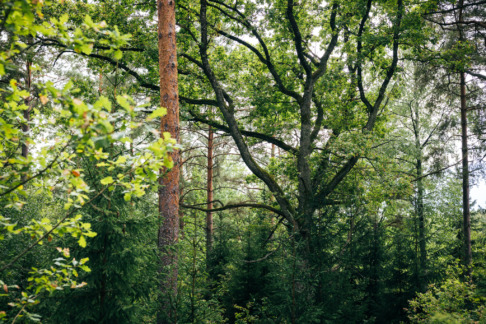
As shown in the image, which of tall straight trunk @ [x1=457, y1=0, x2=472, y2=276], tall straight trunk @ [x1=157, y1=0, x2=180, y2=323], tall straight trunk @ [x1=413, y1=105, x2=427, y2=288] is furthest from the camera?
tall straight trunk @ [x1=457, y1=0, x2=472, y2=276]

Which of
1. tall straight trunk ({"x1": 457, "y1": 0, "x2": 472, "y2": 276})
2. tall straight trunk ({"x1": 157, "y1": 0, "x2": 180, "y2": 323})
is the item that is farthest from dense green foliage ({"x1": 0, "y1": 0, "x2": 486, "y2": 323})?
tall straight trunk ({"x1": 157, "y1": 0, "x2": 180, "y2": 323})

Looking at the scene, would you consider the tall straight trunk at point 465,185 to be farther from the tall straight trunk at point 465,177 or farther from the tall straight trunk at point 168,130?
the tall straight trunk at point 168,130

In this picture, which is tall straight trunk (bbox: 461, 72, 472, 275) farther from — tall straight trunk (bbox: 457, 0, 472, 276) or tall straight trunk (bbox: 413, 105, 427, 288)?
tall straight trunk (bbox: 413, 105, 427, 288)

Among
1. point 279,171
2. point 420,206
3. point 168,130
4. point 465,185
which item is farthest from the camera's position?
point 420,206

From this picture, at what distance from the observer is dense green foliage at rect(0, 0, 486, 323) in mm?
3866

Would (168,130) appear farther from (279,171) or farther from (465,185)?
(465,185)

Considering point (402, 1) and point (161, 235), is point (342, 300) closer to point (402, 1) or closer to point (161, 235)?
point (161, 235)

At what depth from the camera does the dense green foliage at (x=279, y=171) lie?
3866 millimetres

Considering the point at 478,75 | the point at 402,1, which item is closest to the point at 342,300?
the point at 402,1

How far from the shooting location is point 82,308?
3781 mm

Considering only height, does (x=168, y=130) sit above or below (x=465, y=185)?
above

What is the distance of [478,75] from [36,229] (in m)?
14.1

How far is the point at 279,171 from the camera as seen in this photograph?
11359 mm

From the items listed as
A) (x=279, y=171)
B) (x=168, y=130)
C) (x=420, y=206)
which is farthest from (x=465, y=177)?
(x=168, y=130)
